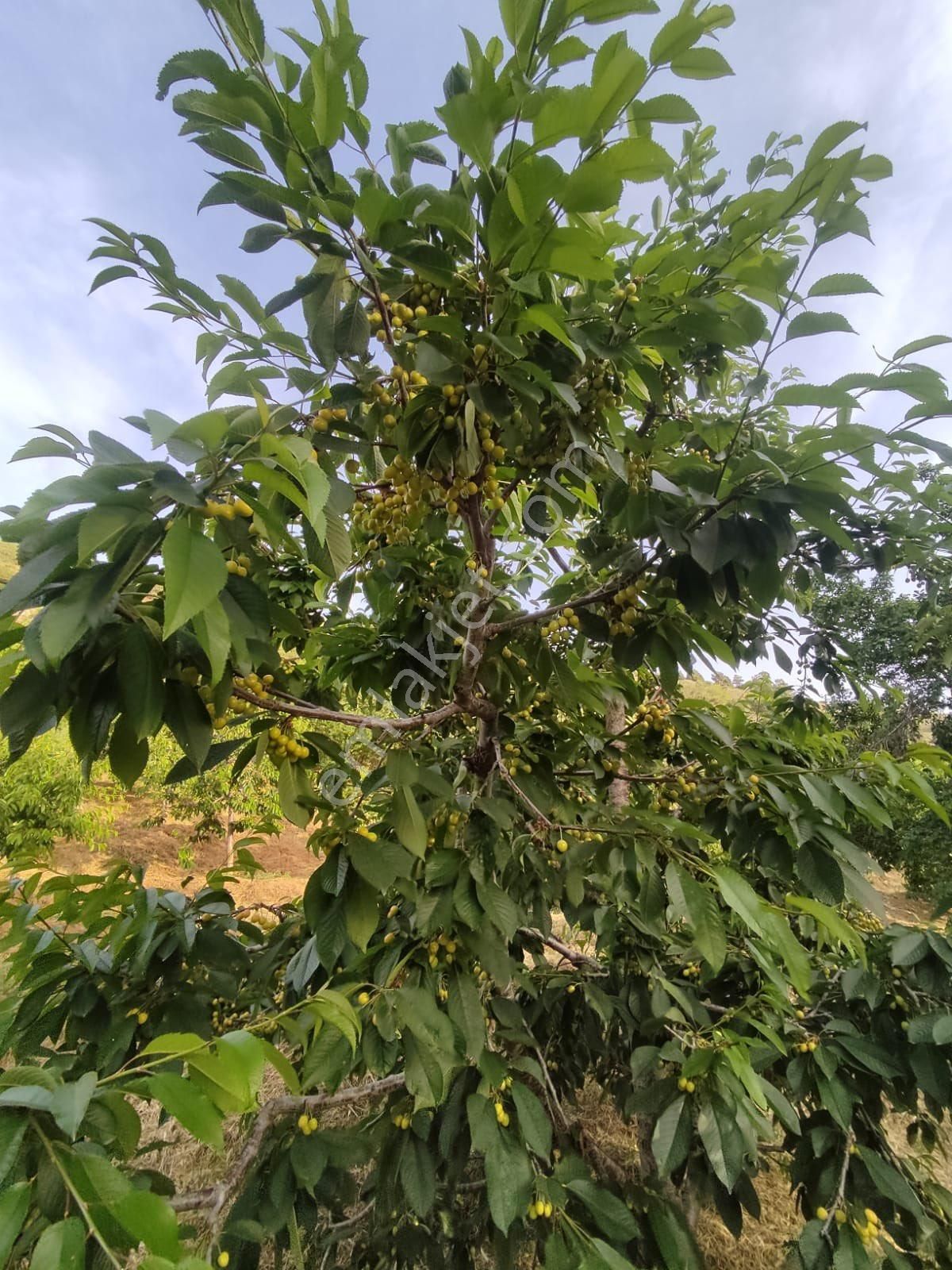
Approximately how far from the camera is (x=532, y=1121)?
3.90ft

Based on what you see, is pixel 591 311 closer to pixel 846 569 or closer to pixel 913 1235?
pixel 846 569

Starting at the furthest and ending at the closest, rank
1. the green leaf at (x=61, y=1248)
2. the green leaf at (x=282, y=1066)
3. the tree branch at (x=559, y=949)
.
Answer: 1. the tree branch at (x=559, y=949)
2. the green leaf at (x=282, y=1066)
3. the green leaf at (x=61, y=1248)

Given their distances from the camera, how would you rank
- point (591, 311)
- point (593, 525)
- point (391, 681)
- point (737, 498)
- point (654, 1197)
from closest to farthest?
1. point (737, 498)
2. point (591, 311)
3. point (654, 1197)
4. point (391, 681)
5. point (593, 525)

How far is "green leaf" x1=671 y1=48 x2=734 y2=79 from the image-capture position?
2.62 ft

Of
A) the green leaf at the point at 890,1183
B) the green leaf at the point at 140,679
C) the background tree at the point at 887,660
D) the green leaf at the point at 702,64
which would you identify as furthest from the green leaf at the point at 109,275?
the background tree at the point at 887,660

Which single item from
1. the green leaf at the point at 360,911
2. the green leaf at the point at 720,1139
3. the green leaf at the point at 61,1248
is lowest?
the green leaf at the point at 720,1139

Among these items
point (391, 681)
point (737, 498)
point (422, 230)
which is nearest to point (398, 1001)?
point (391, 681)

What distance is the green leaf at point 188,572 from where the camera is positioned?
487 millimetres

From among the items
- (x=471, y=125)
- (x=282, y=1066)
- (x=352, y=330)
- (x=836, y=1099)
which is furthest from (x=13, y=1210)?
(x=836, y=1099)

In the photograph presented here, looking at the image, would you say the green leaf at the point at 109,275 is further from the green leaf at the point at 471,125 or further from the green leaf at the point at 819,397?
the green leaf at the point at 819,397

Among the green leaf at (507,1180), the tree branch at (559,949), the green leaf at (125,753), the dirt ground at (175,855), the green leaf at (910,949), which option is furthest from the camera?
the dirt ground at (175,855)

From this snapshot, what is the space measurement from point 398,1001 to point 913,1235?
52.3 inches

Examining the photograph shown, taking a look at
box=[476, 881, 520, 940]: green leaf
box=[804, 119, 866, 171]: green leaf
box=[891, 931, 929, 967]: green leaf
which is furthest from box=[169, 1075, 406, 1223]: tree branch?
box=[804, 119, 866, 171]: green leaf

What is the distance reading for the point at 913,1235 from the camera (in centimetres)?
135
